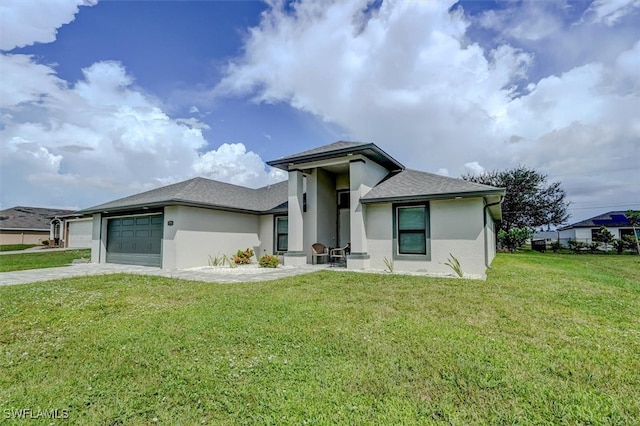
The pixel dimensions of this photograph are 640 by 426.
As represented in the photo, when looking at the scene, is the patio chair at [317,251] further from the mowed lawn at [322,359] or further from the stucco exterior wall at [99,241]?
the stucco exterior wall at [99,241]

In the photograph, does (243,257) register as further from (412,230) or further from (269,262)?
(412,230)

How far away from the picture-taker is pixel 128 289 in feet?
24.2

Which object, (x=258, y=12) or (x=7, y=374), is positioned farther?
Answer: (x=258, y=12)

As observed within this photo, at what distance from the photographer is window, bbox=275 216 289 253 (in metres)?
15.0

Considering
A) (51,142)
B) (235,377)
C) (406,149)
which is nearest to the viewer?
(235,377)

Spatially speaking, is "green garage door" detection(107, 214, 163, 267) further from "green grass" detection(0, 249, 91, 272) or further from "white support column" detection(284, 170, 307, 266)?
"white support column" detection(284, 170, 307, 266)

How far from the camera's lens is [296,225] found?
13094mm

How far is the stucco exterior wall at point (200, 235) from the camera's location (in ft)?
39.4

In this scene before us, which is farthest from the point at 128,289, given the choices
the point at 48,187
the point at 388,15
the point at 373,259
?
the point at 48,187

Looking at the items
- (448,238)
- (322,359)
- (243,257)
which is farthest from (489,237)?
(322,359)

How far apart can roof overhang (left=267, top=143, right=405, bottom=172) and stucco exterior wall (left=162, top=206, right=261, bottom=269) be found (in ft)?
11.5

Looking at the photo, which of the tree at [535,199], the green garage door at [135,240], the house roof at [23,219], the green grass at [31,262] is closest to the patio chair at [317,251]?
the green garage door at [135,240]

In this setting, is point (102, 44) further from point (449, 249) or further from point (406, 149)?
point (406, 149)

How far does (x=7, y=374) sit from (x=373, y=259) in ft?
33.2
